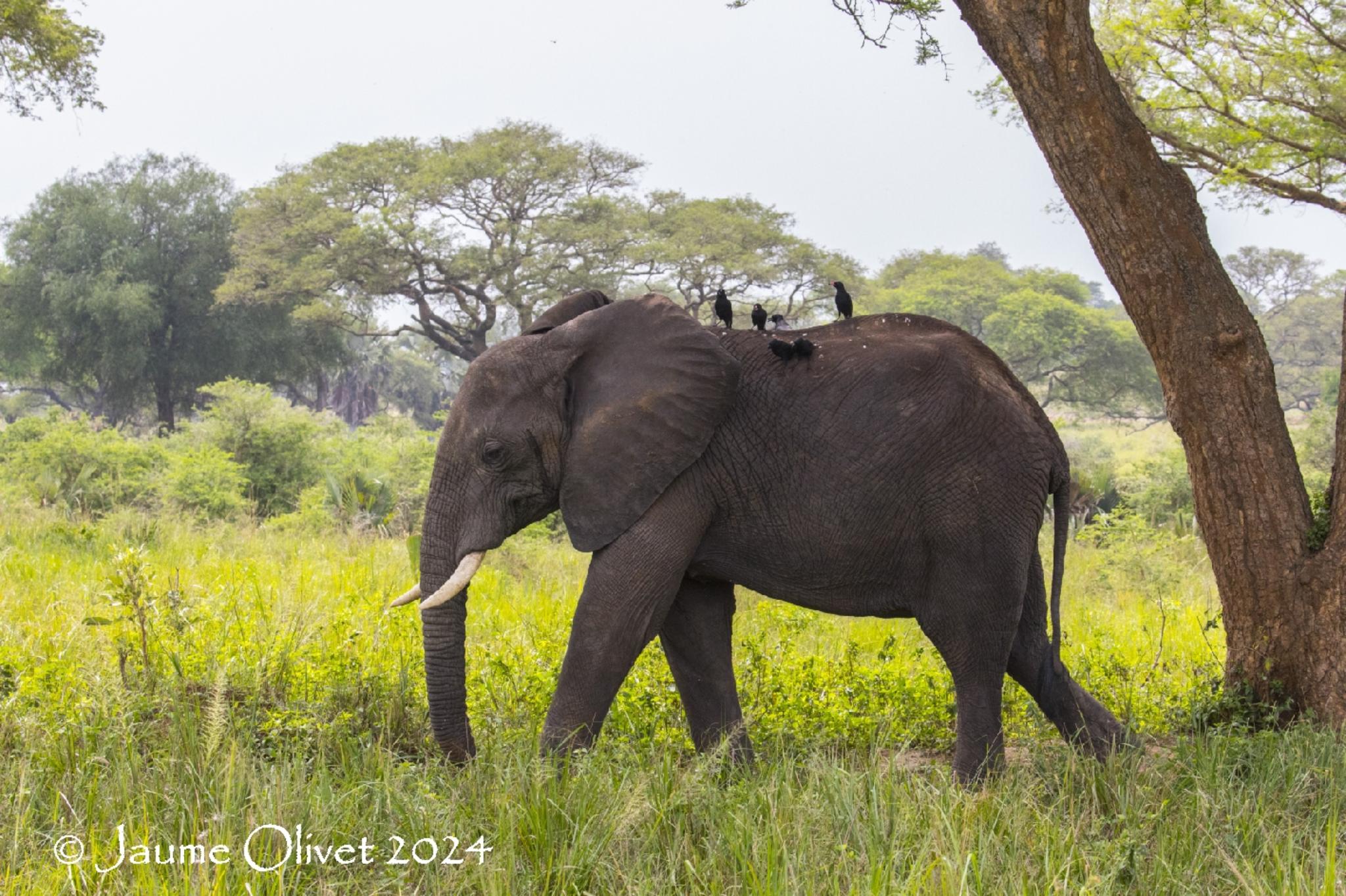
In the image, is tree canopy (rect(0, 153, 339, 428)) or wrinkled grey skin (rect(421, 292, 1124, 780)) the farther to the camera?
tree canopy (rect(0, 153, 339, 428))

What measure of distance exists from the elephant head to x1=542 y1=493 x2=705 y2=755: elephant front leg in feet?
0.29

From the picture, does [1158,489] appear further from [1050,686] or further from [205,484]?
[1050,686]

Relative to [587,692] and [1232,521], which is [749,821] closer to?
[587,692]

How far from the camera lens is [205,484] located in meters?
14.8

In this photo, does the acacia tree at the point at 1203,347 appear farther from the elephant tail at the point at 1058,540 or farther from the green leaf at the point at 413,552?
the green leaf at the point at 413,552

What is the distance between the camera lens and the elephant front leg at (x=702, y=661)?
4906mm

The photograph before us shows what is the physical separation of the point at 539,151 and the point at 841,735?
2905 centimetres

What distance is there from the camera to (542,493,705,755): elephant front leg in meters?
4.32

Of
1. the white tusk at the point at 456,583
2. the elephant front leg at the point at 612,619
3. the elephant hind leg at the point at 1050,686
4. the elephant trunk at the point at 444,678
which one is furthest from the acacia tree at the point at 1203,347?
the elephant trunk at the point at 444,678

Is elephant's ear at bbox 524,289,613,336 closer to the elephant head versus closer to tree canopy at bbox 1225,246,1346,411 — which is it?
the elephant head

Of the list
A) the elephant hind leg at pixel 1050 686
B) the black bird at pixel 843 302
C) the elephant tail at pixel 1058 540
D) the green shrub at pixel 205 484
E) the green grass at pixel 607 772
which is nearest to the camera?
the green grass at pixel 607 772

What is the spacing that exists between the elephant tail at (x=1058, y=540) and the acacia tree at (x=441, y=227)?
26810mm

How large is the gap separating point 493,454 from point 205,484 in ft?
37.7

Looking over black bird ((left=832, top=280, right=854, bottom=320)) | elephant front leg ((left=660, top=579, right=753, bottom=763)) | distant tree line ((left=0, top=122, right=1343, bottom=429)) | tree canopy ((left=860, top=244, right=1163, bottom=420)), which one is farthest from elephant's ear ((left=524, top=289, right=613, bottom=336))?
tree canopy ((left=860, top=244, right=1163, bottom=420))
